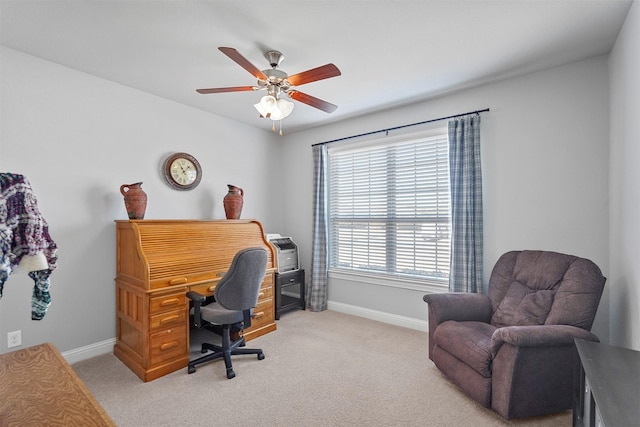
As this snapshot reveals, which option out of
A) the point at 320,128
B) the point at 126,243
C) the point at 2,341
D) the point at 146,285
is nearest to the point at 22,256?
the point at 146,285

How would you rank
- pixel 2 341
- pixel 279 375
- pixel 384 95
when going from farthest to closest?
pixel 384 95 → pixel 279 375 → pixel 2 341

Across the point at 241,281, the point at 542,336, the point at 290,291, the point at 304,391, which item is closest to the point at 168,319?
the point at 241,281

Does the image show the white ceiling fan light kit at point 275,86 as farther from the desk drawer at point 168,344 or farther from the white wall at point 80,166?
the desk drawer at point 168,344

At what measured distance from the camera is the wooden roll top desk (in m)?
2.40

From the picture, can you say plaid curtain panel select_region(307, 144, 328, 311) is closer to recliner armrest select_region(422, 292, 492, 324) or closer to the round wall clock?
the round wall clock

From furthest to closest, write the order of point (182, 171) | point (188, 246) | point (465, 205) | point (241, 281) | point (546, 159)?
point (182, 171), point (465, 205), point (188, 246), point (546, 159), point (241, 281)

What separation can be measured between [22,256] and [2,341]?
1.89 meters

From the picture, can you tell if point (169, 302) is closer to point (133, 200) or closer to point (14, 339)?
point (133, 200)

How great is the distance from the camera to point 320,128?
4270mm

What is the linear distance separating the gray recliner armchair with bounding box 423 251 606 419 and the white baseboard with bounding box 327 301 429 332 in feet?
3.01

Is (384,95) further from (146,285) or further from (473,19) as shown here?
(146,285)

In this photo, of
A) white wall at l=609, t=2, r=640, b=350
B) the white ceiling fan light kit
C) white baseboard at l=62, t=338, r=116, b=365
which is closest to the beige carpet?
white baseboard at l=62, t=338, r=116, b=365

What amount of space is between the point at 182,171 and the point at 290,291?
2.31m

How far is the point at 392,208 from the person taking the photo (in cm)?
363
